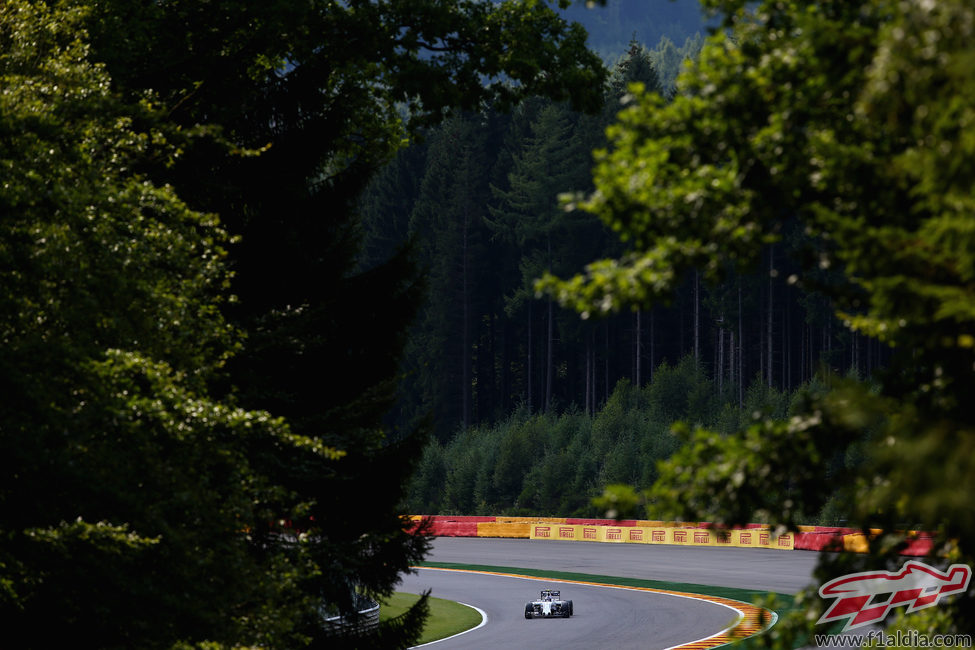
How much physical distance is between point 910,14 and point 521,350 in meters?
90.5

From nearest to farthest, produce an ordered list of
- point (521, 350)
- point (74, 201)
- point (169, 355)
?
point (74, 201), point (169, 355), point (521, 350)

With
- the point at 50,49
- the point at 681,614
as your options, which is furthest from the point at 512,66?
the point at 681,614

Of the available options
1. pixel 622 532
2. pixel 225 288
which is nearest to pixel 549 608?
pixel 225 288

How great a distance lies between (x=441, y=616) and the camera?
31656 mm

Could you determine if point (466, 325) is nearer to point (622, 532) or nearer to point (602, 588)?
point (622, 532)

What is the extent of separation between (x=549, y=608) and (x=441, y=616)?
3.39 m

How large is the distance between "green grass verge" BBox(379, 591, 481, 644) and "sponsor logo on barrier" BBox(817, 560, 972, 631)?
9858 mm

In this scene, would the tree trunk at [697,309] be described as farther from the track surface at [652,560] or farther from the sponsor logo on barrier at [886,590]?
the sponsor logo on barrier at [886,590]

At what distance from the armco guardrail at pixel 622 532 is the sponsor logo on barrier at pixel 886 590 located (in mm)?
14986

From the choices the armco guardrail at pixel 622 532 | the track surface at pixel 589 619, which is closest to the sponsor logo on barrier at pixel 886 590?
the track surface at pixel 589 619

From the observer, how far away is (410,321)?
56.0ft

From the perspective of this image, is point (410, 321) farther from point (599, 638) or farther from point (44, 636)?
point (599, 638)

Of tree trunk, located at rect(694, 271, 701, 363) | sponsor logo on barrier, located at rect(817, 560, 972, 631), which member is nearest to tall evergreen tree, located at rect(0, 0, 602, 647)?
sponsor logo on barrier, located at rect(817, 560, 972, 631)

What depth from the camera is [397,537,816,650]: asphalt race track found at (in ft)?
88.0
